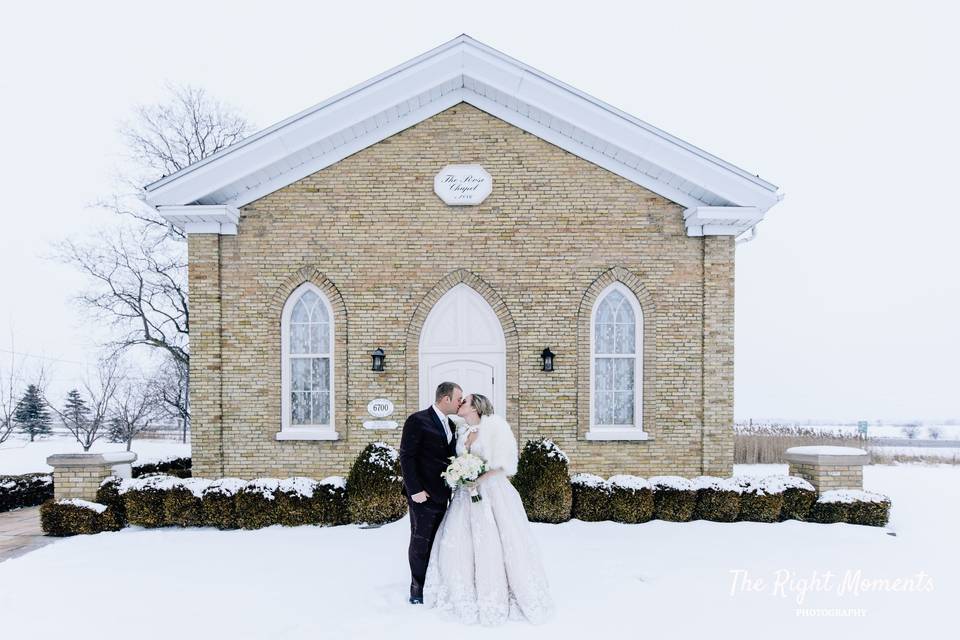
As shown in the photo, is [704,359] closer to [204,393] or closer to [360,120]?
[360,120]

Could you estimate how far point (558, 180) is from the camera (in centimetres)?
1027

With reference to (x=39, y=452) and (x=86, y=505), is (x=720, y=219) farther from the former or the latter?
(x=39, y=452)

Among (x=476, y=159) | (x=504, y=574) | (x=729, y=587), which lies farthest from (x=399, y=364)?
(x=729, y=587)

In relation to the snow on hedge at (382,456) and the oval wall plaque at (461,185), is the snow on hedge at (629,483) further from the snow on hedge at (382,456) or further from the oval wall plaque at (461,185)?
the oval wall plaque at (461,185)

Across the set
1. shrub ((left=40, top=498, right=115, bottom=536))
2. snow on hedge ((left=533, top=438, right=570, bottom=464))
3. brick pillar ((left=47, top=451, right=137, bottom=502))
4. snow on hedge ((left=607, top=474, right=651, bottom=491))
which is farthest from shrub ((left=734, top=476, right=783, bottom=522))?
brick pillar ((left=47, top=451, right=137, bottom=502))

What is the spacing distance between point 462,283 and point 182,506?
19.5 feet

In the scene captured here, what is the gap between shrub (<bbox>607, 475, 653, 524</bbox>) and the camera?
8.55m

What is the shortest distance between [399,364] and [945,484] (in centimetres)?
1266

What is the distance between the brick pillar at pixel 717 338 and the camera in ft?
33.4

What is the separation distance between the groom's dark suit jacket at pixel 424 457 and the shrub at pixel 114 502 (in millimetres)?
5939

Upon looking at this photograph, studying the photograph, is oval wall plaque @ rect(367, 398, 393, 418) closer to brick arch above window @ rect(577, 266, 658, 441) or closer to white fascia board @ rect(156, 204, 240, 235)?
brick arch above window @ rect(577, 266, 658, 441)

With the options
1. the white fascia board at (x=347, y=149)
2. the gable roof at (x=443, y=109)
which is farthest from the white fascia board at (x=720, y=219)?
the white fascia board at (x=347, y=149)

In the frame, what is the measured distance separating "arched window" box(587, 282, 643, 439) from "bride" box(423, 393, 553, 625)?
536 cm

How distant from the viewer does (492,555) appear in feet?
17.4
